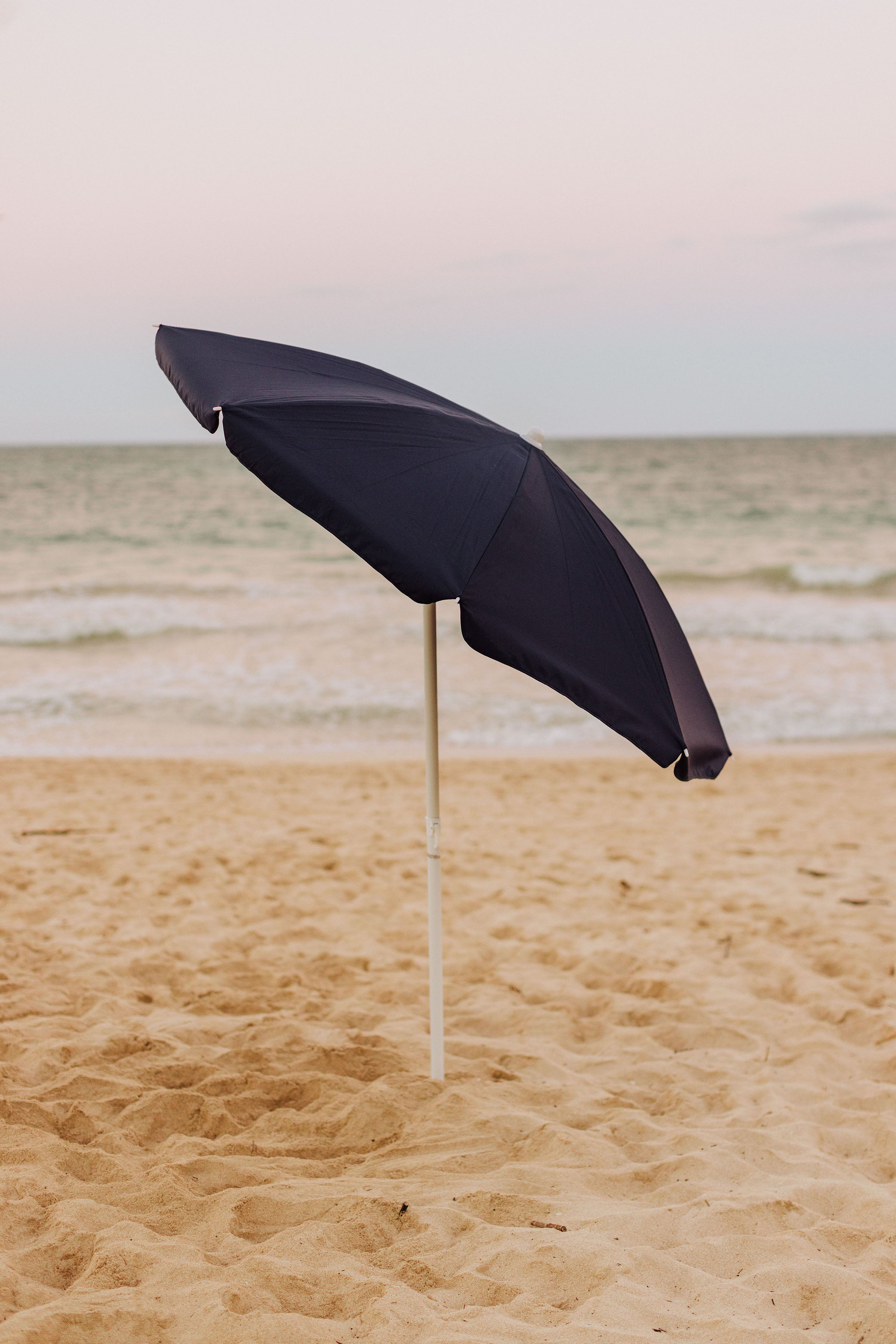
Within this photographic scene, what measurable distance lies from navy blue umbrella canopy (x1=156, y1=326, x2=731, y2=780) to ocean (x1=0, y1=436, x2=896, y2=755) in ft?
21.1

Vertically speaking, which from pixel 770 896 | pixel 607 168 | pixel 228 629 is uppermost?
pixel 607 168

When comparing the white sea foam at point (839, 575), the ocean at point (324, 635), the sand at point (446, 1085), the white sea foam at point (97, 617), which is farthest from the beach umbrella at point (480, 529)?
the white sea foam at point (839, 575)

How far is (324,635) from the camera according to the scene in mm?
13141

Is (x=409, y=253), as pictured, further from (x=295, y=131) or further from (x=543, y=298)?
(x=543, y=298)

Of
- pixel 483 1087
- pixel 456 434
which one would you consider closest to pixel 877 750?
pixel 483 1087

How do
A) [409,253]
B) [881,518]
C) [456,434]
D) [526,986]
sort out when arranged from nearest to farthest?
[456,434] < [526,986] < [409,253] < [881,518]

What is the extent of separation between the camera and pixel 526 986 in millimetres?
3840

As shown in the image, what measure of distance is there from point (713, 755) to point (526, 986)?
1906mm

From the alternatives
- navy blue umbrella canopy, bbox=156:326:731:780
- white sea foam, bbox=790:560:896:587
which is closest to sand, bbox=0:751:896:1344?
navy blue umbrella canopy, bbox=156:326:731:780

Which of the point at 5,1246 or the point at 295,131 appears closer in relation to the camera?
the point at 5,1246

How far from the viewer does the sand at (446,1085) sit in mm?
1973

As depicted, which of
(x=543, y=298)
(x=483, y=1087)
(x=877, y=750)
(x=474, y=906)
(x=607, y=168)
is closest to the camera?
(x=483, y=1087)

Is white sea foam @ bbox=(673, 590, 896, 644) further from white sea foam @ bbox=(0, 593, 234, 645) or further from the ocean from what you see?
white sea foam @ bbox=(0, 593, 234, 645)

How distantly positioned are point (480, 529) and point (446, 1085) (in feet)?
6.00
